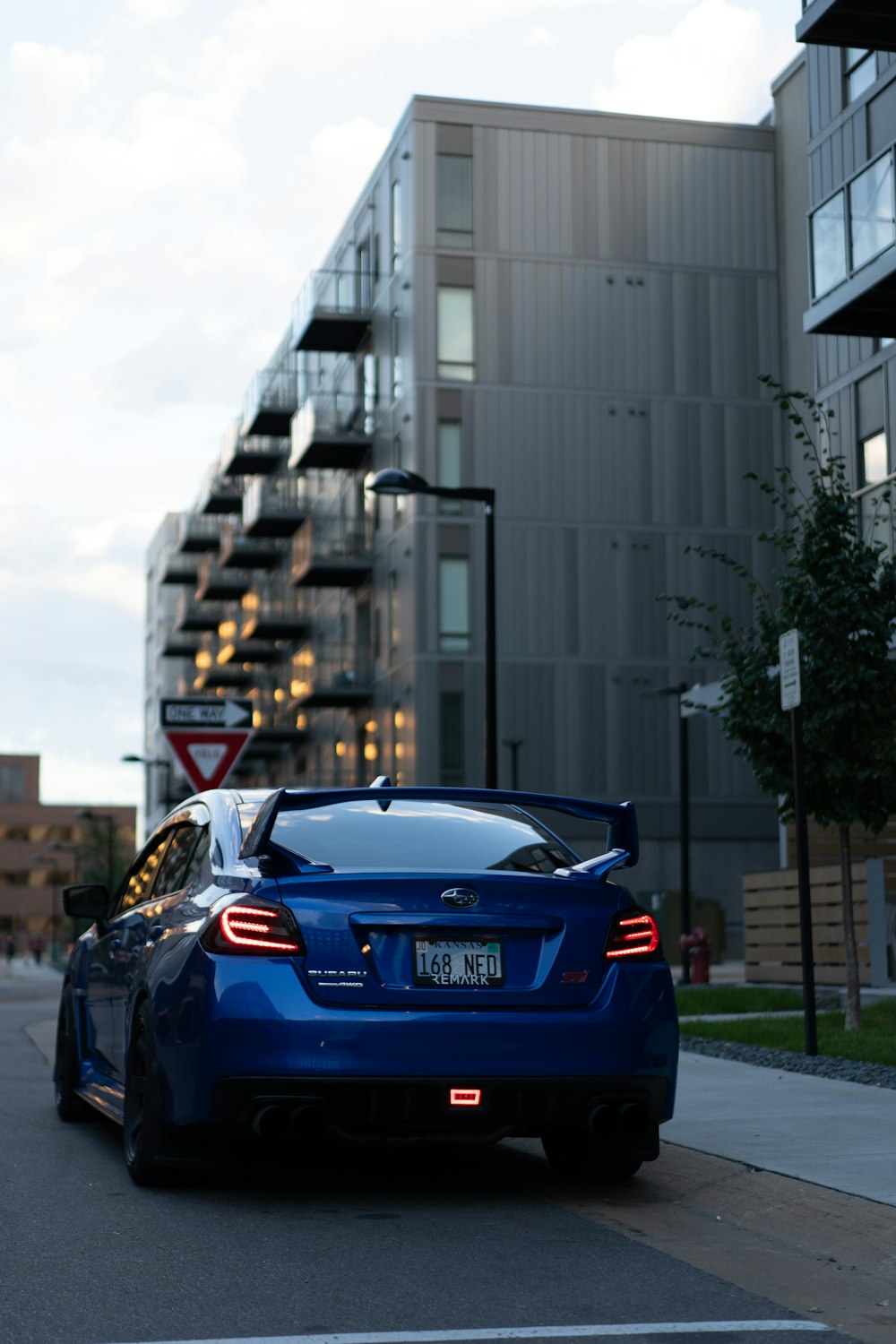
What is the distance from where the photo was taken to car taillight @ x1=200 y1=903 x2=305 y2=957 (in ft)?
22.2

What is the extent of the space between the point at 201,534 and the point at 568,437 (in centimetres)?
3080

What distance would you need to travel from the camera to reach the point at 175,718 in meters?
15.9

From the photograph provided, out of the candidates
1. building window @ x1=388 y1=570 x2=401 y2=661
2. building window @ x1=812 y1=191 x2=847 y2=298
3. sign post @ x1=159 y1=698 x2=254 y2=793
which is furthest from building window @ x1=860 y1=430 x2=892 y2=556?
building window @ x1=388 y1=570 x2=401 y2=661

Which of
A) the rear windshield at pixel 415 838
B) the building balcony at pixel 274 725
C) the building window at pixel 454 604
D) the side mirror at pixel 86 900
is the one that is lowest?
the side mirror at pixel 86 900

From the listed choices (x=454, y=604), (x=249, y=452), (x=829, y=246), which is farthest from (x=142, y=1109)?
(x=249, y=452)

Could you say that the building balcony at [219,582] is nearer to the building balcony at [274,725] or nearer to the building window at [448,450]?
Result: the building balcony at [274,725]

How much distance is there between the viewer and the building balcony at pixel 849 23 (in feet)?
62.6

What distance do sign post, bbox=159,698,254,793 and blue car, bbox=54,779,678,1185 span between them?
763cm

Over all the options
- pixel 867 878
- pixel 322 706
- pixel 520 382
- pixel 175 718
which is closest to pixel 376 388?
pixel 520 382

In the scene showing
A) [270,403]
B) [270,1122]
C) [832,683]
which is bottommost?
[270,1122]

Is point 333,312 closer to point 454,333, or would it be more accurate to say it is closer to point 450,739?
point 454,333

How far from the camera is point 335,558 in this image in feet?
162

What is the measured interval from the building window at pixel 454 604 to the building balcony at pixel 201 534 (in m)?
29.3

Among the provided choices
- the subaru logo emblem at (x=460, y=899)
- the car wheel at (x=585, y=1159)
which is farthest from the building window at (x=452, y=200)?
the subaru logo emblem at (x=460, y=899)
